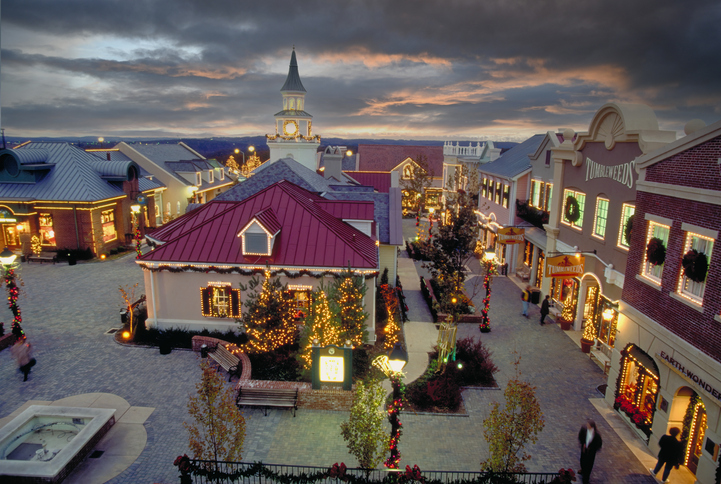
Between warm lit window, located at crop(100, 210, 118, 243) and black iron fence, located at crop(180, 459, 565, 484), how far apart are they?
2860 cm

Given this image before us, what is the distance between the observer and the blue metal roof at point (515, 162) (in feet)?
101

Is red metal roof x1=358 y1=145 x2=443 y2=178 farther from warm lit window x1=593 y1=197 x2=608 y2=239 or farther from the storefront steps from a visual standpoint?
the storefront steps

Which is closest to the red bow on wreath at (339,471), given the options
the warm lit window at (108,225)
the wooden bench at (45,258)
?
the wooden bench at (45,258)

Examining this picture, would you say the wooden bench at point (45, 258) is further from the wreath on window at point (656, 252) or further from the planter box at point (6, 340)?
the wreath on window at point (656, 252)

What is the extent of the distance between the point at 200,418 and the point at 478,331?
14.7 m

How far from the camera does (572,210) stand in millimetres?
20938

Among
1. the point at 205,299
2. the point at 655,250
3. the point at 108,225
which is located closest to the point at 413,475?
the point at 655,250

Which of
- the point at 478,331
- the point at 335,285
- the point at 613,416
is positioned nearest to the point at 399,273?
the point at 478,331

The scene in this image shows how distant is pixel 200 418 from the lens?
10562 mm

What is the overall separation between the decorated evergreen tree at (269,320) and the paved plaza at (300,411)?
2.71 metres

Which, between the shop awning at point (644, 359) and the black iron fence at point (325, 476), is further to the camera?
the shop awning at point (644, 359)

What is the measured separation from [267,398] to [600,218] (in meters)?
15.8

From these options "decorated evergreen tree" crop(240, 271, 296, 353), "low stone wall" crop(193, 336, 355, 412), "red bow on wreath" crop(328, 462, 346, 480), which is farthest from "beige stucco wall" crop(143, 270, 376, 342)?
"red bow on wreath" crop(328, 462, 346, 480)

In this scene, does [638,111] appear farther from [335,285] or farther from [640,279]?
[335,285]
